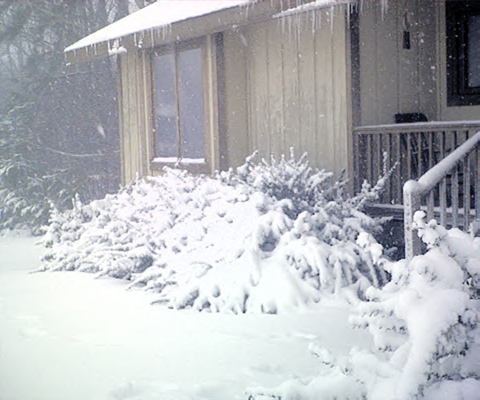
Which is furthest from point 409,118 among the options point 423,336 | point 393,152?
point 423,336

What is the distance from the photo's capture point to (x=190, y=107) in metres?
10.4

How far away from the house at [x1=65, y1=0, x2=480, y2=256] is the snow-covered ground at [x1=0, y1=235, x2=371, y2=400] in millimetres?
3032

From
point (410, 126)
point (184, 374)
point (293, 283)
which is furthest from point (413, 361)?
point (410, 126)

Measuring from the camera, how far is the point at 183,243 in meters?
7.22

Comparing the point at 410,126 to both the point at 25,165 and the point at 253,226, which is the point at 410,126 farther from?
the point at 25,165

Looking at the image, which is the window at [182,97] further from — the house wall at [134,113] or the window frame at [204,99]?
the house wall at [134,113]

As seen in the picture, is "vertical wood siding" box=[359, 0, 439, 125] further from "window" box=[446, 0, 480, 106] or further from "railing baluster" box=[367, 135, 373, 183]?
"railing baluster" box=[367, 135, 373, 183]

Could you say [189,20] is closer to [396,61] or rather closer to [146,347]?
[396,61]

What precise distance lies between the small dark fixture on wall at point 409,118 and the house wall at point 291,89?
897 millimetres

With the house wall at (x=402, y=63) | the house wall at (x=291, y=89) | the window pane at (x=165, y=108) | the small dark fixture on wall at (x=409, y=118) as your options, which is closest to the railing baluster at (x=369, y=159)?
the house wall at (x=291, y=89)

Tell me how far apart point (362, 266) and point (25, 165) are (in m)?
11.2

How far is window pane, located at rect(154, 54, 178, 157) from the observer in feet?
35.7

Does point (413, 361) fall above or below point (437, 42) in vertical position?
below

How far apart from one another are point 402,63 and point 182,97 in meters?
3.51
